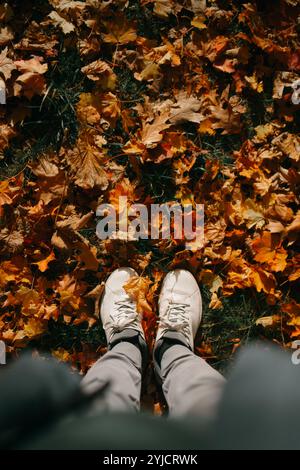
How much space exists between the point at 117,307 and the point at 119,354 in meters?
0.28

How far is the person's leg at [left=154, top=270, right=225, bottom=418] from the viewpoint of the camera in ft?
4.17

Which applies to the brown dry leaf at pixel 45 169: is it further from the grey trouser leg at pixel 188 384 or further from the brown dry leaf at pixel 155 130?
the grey trouser leg at pixel 188 384

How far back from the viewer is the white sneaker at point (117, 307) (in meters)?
1.89

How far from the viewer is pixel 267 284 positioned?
6.28 ft

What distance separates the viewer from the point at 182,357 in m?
1.68

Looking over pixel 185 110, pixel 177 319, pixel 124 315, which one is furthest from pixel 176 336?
pixel 185 110

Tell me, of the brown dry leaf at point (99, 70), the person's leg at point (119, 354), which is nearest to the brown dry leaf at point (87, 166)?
the brown dry leaf at point (99, 70)

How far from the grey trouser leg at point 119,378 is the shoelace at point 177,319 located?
0.19 meters

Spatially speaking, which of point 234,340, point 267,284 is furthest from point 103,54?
point 234,340

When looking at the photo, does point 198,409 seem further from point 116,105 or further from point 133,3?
point 133,3
